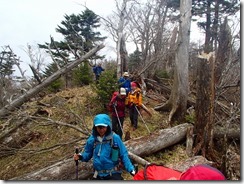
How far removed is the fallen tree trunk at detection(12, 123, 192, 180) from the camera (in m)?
5.58

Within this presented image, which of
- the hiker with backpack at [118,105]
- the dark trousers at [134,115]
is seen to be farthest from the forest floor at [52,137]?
the hiker with backpack at [118,105]

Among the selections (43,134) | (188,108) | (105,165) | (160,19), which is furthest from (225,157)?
(160,19)

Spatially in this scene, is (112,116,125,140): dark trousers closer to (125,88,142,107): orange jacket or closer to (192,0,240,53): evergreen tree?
(125,88,142,107): orange jacket

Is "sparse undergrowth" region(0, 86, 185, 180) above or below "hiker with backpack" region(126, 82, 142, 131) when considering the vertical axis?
below

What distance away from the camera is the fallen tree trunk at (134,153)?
5.58 m

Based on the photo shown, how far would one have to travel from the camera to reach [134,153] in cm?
652

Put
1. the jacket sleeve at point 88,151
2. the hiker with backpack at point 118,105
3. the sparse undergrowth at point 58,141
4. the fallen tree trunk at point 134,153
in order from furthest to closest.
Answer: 1. the hiker with backpack at point 118,105
2. the sparse undergrowth at point 58,141
3. the fallen tree trunk at point 134,153
4. the jacket sleeve at point 88,151

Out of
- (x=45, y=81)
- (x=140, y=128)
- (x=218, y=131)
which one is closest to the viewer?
(x=45, y=81)

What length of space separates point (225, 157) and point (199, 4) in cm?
1878

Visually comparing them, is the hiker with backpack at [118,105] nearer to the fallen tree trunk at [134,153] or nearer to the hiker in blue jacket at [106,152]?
the fallen tree trunk at [134,153]

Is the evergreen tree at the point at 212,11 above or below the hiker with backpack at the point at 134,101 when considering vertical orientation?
above

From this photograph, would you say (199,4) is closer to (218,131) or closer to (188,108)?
(188,108)

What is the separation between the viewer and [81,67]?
14.9 metres

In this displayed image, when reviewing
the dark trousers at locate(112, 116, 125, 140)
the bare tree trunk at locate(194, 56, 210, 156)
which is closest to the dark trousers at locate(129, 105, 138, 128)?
the dark trousers at locate(112, 116, 125, 140)
